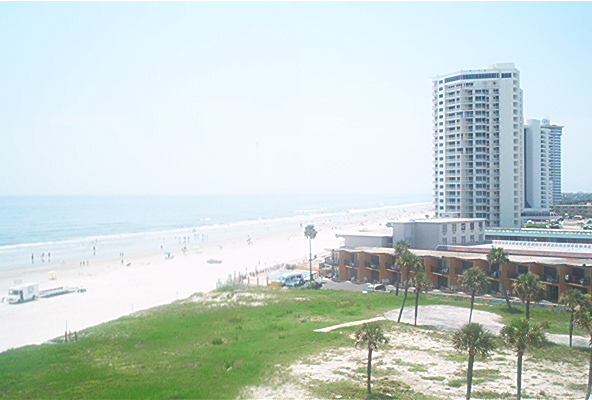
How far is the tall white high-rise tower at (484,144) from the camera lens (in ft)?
307

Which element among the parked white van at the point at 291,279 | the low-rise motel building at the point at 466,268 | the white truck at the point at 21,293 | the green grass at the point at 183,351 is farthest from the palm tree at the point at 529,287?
the white truck at the point at 21,293

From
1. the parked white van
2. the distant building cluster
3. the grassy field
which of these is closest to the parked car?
the grassy field

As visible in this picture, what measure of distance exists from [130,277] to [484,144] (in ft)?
224

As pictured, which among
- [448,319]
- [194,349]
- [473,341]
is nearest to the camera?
[473,341]

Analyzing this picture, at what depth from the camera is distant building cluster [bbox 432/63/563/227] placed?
9344 centimetres

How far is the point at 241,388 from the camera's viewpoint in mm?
24734

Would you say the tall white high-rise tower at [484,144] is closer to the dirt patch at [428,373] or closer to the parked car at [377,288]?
the parked car at [377,288]

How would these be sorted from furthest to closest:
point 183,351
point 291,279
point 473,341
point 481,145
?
point 481,145
point 291,279
point 183,351
point 473,341

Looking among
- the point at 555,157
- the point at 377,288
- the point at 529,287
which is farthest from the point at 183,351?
the point at 555,157

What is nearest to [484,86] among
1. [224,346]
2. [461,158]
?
[461,158]

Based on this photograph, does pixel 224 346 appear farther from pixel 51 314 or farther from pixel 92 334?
pixel 51 314

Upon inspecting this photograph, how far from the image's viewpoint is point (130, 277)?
7169 cm

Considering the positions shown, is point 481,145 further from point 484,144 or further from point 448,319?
point 448,319

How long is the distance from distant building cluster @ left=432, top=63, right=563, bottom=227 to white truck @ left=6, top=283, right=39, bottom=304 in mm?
73316
